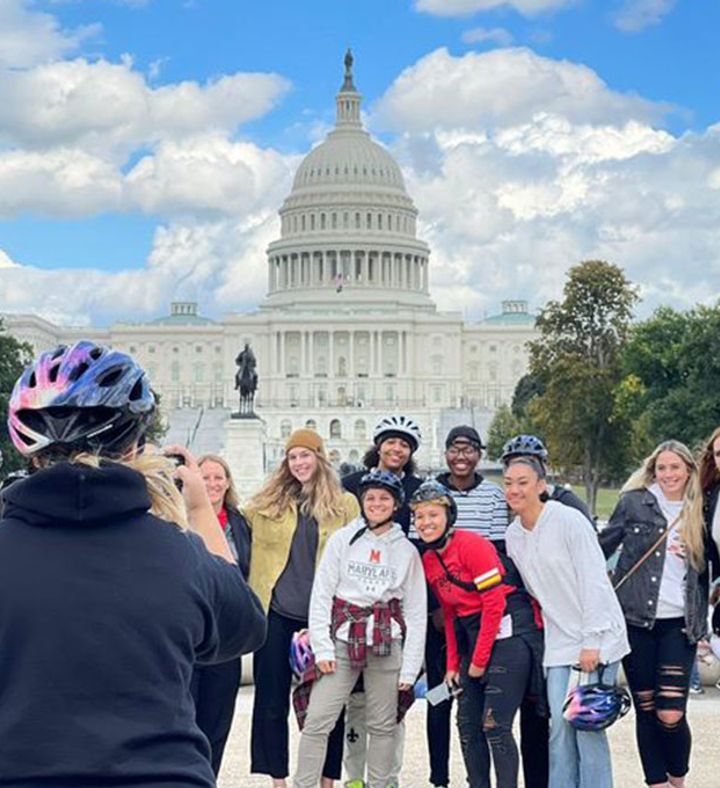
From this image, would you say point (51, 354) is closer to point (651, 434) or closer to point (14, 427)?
point (14, 427)

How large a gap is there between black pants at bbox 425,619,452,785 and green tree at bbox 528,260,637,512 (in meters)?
37.5

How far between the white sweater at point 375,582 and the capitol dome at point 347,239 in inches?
4705

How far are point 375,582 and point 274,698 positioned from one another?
37.4 inches

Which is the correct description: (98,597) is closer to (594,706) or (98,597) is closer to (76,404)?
(76,404)

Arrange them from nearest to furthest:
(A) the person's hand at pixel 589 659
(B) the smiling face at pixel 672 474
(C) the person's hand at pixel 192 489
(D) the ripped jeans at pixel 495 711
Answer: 1. (C) the person's hand at pixel 192 489
2. (A) the person's hand at pixel 589 659
3. (D) the ripped jeans at pixel 495 711
4. (B) the smiling face at pixel 672 474

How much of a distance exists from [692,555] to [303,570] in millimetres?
1980

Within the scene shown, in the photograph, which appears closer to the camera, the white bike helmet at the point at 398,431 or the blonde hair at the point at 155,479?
the blonde hair at the point at 155,479

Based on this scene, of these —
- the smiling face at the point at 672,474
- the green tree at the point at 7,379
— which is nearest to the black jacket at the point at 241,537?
the smiling face at the point at 672,474

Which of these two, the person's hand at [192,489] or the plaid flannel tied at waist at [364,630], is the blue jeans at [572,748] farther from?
the person's hand at [192,489]

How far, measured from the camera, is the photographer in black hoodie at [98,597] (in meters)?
2.45

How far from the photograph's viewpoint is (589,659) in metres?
6.10

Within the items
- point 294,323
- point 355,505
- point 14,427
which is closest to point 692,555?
point 355,505

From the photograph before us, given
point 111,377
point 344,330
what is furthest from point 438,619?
point 344,330

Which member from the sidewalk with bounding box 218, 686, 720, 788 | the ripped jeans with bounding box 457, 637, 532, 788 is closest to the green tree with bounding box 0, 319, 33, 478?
the sidewalk with bounding box 218, 686, 720, 788
